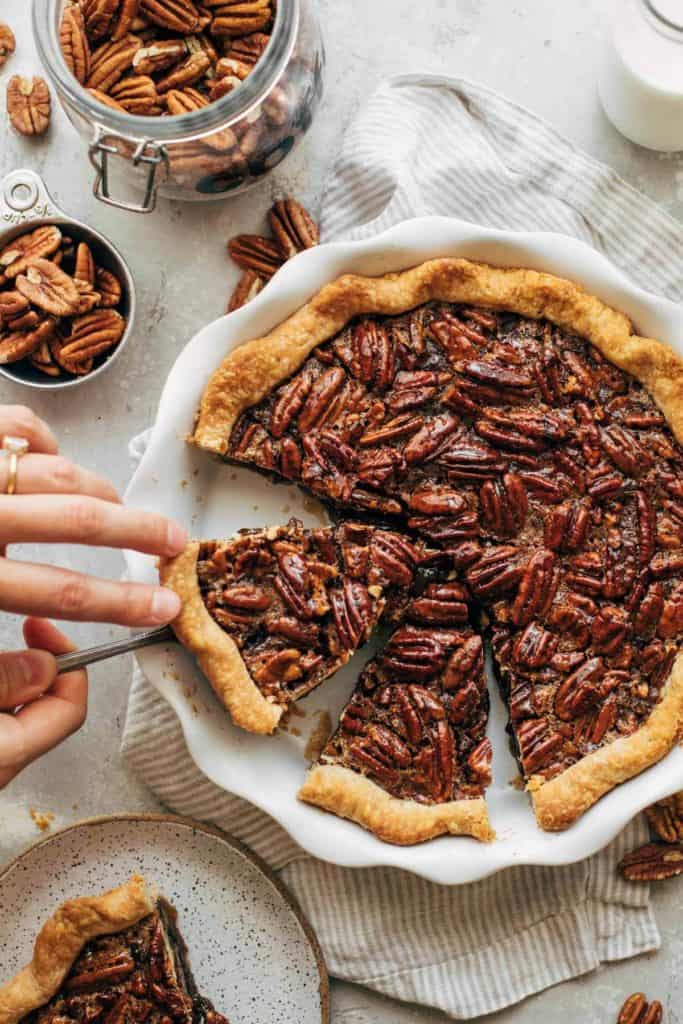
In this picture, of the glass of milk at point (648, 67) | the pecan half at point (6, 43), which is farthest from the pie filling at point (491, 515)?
the pecan half at point (6, 43)

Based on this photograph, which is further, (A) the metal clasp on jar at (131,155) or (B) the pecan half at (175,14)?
(B) the pecan half at (175,14)

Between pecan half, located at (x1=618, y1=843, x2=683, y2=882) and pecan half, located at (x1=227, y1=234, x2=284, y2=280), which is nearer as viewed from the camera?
pecan half, located at (x1=618, y1=843, x2=683, y2=882)

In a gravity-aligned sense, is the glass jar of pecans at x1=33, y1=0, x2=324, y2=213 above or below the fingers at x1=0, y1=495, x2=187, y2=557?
above

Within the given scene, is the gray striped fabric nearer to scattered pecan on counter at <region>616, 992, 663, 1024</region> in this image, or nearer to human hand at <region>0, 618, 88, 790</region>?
scattered pecan on counter at <region>616, 992, 663, 1024</region>

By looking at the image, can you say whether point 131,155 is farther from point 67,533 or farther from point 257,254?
point 67,533

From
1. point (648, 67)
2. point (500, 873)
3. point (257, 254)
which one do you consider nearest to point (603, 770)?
point (500, 873)

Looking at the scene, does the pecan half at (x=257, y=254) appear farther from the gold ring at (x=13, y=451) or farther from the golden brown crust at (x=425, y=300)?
the gold ring at (x=13, y=451)

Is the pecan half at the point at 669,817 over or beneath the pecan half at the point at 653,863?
over

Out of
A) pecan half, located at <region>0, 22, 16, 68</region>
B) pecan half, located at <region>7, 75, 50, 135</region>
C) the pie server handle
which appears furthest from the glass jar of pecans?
the pie server handle
